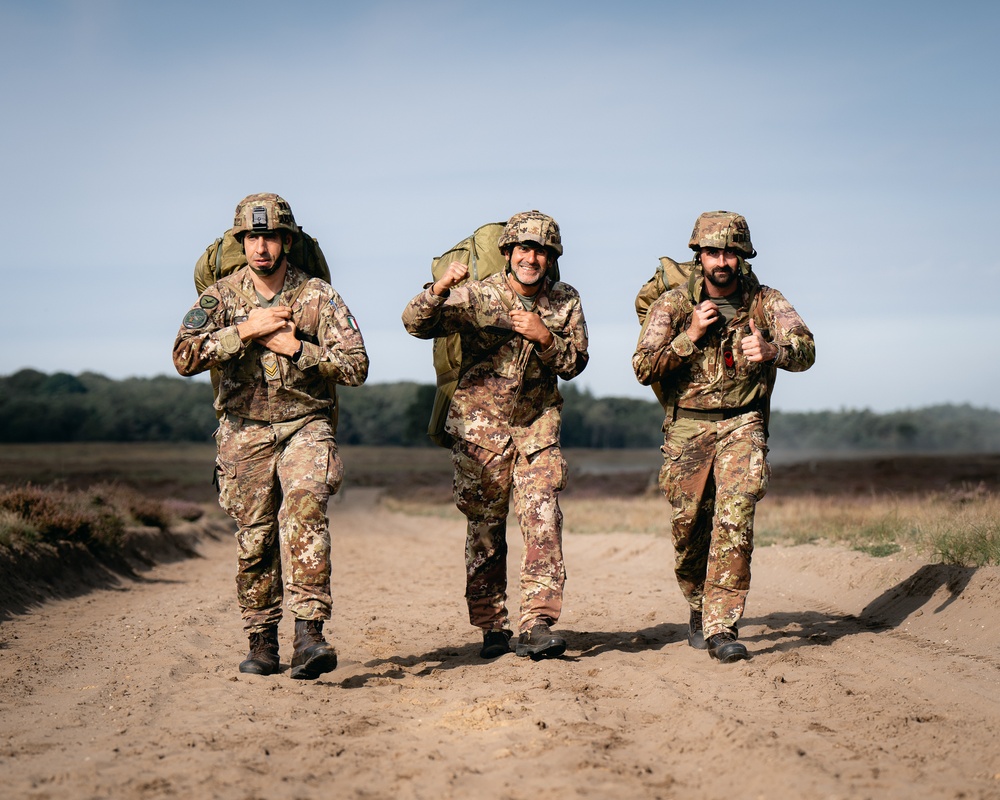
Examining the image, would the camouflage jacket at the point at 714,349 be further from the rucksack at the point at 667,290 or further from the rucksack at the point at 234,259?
the rucksack at the point at 234,259

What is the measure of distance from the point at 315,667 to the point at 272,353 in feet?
6.40

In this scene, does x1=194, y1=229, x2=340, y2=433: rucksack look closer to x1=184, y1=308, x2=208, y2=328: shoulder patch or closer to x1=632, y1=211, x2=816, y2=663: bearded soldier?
x1=184, y1=308, x2=208, y2=328: shoulder patch

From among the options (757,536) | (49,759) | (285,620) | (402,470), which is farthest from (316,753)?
(402,470)

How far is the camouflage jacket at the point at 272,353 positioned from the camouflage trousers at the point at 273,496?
0.43 ft

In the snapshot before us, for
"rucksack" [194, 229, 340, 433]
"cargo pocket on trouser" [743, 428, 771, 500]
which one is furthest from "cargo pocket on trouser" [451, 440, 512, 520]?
"cargo pocket on trouser" [743, 428, 771, 500]

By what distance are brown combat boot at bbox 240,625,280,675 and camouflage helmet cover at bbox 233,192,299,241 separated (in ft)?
8.33

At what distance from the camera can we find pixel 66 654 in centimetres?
819

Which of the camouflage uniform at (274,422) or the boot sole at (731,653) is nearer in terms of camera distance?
the camouflage uniform at (274,422)

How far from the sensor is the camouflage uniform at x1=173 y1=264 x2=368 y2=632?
681 centimetres

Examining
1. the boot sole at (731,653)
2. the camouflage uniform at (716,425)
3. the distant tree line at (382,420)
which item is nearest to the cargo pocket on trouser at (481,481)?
the camouflage uniform at (716,425)

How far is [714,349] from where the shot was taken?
7582 millimetres

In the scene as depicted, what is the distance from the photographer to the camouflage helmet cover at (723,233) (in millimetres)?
7406

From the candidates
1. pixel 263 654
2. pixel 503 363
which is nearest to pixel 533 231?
pixel 503 363

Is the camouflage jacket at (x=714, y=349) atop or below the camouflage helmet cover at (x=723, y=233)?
below
